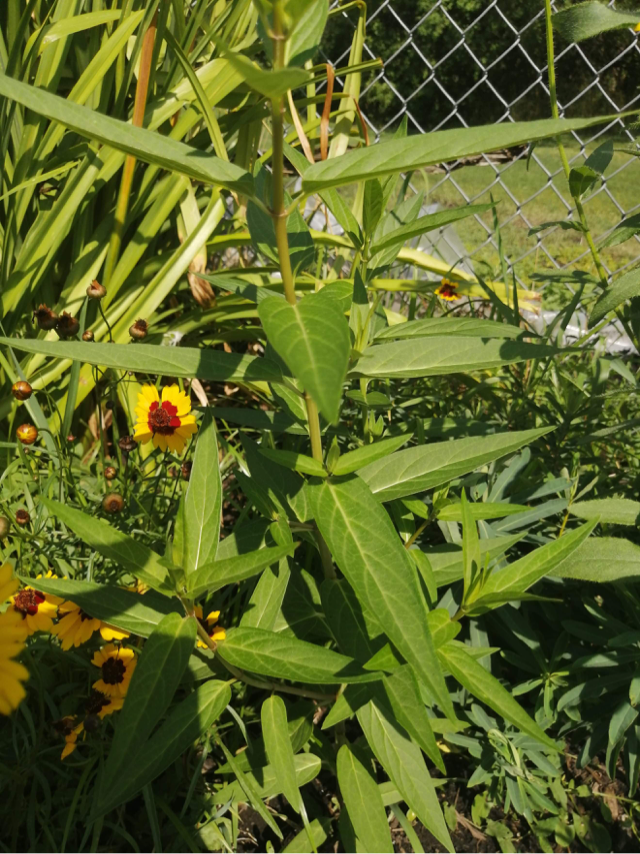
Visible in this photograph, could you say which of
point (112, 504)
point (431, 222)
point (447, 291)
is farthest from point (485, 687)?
point (447, 291)

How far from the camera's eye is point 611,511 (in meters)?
1.00

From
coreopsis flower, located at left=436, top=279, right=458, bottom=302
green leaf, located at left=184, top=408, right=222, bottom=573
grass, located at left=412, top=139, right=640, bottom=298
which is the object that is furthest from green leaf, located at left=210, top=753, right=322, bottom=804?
grass, located at left=412, top=139, right=640, bottom=298

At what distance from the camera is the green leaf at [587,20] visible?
911 millimetres

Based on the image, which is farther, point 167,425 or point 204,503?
point 167,425

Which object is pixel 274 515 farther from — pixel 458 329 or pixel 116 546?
pixel 458 329

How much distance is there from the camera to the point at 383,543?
0.63 m

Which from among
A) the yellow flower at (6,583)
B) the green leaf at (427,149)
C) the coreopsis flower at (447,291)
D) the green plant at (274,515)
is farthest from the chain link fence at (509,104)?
the yellow flower at (6,583)

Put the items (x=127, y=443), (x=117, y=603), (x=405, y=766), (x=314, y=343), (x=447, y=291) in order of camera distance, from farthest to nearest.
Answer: (x=447, y=291), (x=127, y=443), (x=405, y=766), (x=117, y=603), (x=314, y=343)

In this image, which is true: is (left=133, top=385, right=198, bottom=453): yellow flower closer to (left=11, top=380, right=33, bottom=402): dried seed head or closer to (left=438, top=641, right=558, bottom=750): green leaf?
(left=11, top=380, right=33, bottom=402): dried seed head

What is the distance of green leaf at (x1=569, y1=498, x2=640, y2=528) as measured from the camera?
0.99 metres

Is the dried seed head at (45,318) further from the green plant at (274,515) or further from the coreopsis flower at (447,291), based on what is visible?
the coreopsis flower at (447,291)

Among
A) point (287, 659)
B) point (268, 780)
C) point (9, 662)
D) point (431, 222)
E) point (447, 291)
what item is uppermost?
point (431, 222)

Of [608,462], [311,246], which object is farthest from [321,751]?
[608,462]

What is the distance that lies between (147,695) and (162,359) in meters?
0.33
